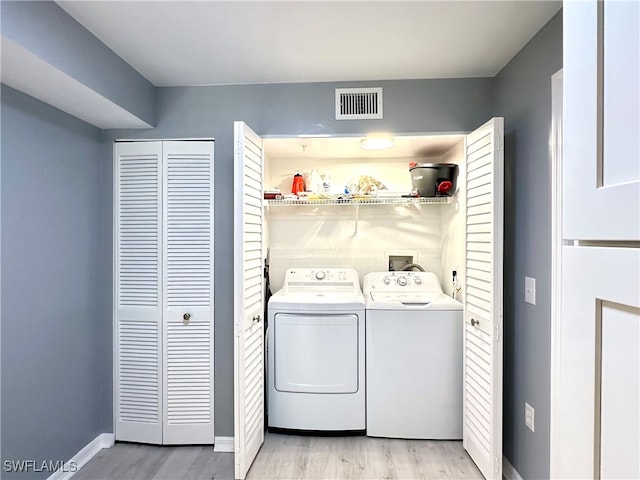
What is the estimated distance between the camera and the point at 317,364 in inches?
97.7

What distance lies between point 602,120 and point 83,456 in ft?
9.86

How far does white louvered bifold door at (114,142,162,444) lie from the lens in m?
2.45

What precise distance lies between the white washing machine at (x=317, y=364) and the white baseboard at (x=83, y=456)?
113 cm

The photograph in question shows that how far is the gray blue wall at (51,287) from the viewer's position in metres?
1.78

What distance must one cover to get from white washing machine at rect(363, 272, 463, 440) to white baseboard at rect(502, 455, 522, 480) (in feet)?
1.03

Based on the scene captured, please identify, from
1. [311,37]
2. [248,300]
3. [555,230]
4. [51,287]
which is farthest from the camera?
[248,300]

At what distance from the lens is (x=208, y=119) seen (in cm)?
246

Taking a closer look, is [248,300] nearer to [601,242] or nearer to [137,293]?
[137,293]

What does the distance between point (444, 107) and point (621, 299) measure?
223cm

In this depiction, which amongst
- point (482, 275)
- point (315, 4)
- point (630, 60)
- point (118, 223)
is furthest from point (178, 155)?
point (630, 60)

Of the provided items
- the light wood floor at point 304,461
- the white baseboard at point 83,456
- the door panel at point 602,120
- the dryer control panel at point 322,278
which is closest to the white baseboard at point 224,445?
the light wood floor at point 304,461

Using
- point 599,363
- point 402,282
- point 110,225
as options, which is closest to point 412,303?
point 402,282

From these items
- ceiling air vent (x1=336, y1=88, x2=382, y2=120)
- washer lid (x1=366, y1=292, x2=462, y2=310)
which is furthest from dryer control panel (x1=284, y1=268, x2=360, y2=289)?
ceiling air vent (x1=336, y1=88, x2=382, y2=120)

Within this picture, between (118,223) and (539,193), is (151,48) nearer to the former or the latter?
(118,223)
